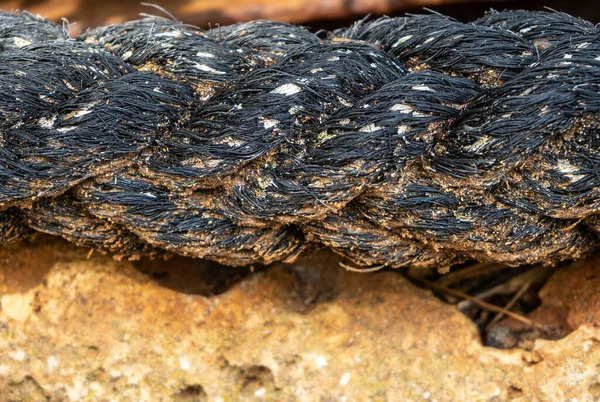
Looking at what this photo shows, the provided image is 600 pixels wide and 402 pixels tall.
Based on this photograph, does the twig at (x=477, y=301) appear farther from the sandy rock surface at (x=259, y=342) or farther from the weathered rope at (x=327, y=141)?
the weathered rope at (x=327, y=141)

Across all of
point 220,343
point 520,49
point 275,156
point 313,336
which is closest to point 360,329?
point 313,336

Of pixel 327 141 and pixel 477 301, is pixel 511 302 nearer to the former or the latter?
pixel 477 301

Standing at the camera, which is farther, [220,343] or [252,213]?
[220,343]

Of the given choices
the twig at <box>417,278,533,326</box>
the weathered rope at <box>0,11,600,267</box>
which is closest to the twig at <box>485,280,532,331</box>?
the twig at <box>417,278,533,326</box>

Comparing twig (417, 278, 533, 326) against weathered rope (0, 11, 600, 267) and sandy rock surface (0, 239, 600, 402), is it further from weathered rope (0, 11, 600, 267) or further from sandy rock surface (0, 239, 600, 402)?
weathered rope (0, 11, 600, 267)

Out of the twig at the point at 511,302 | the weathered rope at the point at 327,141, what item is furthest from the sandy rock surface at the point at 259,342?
the weathered rope at the point at 327,141

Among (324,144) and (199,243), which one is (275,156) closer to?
(324,144)

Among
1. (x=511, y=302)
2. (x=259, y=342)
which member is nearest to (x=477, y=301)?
(x=511, y=302)
